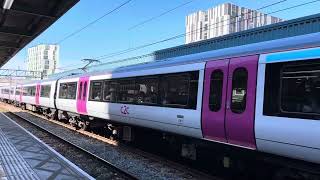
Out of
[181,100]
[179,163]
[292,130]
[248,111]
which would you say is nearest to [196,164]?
[179,163]

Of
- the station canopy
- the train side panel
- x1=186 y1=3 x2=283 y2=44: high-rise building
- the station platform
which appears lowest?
the station platform

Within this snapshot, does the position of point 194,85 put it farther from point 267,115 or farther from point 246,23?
point 246,23

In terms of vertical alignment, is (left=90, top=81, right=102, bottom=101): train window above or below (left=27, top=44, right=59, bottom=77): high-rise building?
below

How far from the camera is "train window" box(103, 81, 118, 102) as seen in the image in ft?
49.0

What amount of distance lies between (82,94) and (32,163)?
8.48m

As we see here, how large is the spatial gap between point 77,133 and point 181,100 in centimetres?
1005

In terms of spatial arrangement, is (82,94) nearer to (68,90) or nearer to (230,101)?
(68,90)

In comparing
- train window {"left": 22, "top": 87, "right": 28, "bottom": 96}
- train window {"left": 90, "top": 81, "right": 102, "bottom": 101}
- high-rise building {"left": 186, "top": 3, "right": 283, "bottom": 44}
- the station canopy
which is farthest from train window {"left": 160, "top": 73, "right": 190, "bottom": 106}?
train window {"left": 22, "top": 87, "right": 28, "bottom": 96}

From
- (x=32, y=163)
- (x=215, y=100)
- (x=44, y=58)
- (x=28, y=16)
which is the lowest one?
(x=32, y=163)

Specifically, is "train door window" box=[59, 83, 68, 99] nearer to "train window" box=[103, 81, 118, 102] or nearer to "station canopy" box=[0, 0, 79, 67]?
"station canopy" box=[0, 0, 79, 67]

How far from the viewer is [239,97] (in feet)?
27.4

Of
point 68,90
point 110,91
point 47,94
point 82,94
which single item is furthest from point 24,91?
point 110,91

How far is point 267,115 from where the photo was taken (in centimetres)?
763

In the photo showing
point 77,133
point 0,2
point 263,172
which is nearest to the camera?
point 263,172
